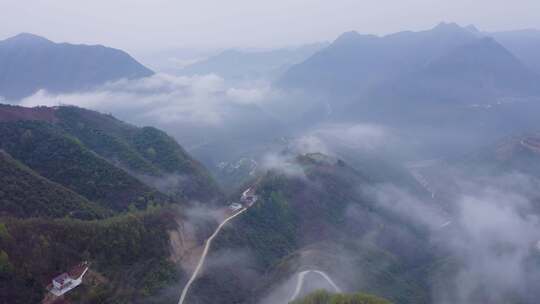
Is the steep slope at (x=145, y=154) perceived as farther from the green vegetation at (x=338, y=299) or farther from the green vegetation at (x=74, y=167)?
the green vegetation at (x=338, y=299)

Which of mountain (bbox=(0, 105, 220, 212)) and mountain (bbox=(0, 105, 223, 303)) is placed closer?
mountain (bbox=(0, 105, 223, 303))

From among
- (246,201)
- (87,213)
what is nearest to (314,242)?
(246,201)

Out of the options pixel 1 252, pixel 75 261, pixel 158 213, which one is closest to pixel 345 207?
pixel 158 213

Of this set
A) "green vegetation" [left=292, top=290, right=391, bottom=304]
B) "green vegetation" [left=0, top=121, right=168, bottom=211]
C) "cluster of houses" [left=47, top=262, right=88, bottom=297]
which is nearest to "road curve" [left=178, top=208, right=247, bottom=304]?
"green vegetation" [left=0, top=121, right=168, bottom=211]

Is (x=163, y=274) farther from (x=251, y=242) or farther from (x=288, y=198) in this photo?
(x=288, y=198)

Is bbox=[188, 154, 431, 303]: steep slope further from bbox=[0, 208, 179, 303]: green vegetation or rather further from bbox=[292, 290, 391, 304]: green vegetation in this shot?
bbox=[292, 290, 391, 304]: green vegetation

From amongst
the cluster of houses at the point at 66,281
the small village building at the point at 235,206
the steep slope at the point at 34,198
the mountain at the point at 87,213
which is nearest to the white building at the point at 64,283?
the cluster of houses at the point at 66,281

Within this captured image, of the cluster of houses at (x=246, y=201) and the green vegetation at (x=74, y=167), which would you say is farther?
the cluster of houses at (x=246, y=201)

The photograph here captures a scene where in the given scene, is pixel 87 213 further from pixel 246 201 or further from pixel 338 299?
pixel 338 299
